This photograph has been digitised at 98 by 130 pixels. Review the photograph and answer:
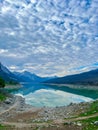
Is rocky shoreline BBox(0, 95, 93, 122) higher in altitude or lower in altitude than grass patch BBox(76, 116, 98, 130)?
higher

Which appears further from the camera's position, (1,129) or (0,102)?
(0,102)

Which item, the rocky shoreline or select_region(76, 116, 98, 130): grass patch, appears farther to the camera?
the rocky shoreline

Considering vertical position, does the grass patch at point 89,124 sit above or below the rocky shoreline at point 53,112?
below

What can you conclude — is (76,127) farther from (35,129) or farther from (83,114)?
(83,114)

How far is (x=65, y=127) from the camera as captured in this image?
102 feet

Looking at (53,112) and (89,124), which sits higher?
(53,112)

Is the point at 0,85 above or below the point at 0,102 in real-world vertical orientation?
above

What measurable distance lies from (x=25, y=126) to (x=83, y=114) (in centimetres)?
1059

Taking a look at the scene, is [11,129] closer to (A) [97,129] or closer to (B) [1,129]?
(B) [1,129]

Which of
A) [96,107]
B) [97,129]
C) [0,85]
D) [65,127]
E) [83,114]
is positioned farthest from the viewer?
[0,85]

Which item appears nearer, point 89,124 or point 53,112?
point 89,124

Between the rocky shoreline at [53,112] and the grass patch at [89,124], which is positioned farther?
the rocky shoreline at [53,112]

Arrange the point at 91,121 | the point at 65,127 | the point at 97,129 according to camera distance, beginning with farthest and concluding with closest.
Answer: the point at 91,121 < the point at 65,127 < the point at 97,129

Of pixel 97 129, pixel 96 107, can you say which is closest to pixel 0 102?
pixel 96 107
